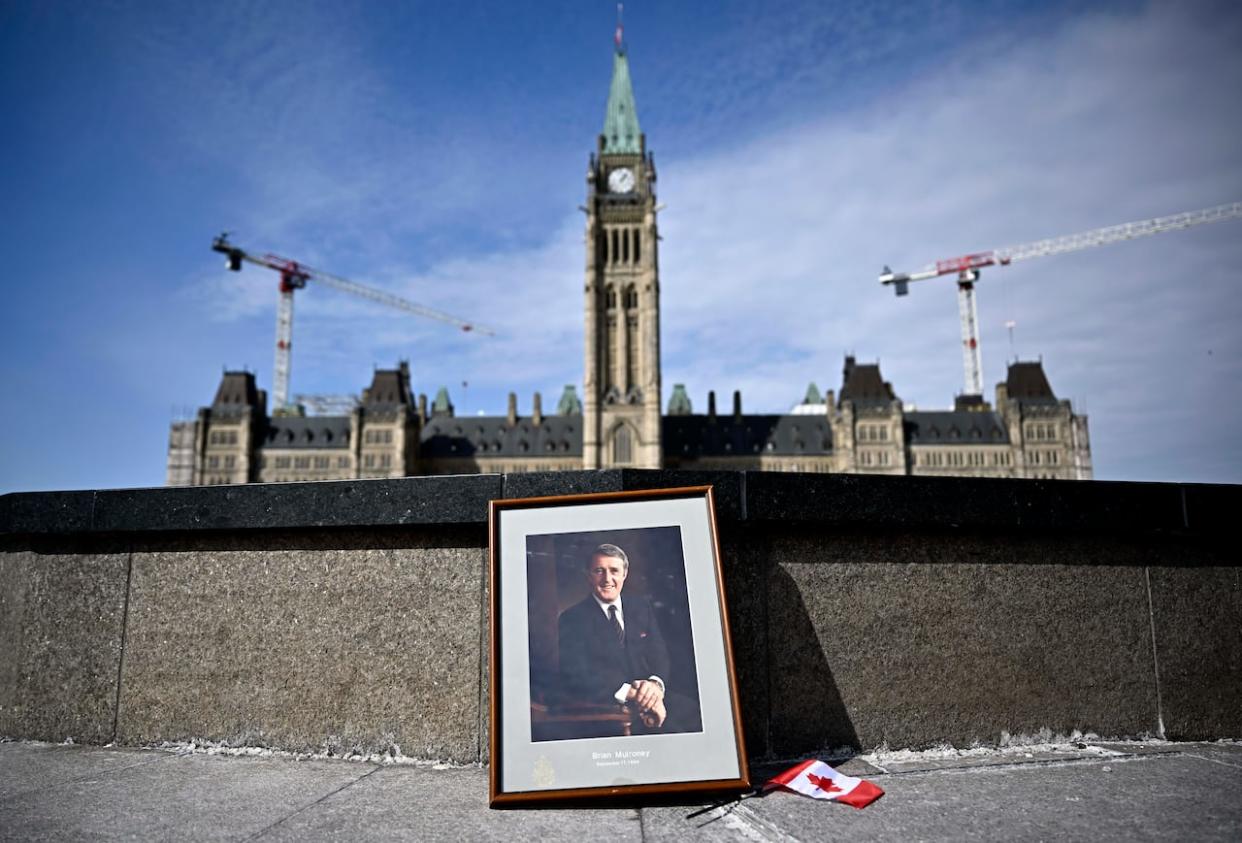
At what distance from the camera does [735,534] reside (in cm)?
390

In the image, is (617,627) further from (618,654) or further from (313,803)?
(313,803)

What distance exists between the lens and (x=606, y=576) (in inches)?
140

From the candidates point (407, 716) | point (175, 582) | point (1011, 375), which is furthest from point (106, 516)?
point (1011, 375)

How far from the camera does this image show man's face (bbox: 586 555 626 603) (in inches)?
138

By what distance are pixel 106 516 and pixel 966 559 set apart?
4.78 meters

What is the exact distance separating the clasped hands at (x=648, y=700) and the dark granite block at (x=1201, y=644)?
2.96 meters

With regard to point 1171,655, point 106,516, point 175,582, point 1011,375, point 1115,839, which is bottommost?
point 1115,839

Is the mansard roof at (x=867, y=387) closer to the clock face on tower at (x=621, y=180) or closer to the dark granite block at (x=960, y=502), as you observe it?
the clock face on tower at (x=621, y=180)

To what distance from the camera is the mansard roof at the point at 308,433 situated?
279ft

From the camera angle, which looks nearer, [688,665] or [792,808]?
[792,808]

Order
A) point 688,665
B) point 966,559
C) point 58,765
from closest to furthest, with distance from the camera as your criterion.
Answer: point 688,665 → point 58,765 → point 966,559

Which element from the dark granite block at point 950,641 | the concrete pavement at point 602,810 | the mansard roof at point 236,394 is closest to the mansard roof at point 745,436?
the mansard roof at point 236,394

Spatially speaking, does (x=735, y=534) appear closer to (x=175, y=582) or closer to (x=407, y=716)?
(x=407, y=716)

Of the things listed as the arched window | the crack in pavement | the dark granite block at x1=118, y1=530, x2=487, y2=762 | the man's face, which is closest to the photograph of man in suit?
the man's face
